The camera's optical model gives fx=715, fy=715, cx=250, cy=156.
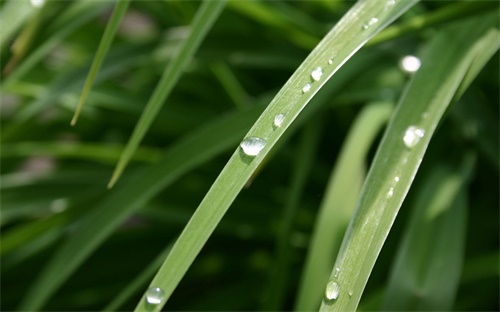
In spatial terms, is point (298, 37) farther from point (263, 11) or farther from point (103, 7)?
point (103, 7)

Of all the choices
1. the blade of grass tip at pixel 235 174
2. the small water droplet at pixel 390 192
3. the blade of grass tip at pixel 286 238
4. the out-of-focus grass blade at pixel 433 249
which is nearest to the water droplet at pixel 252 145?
the blade of grass tip at pixel 235 174

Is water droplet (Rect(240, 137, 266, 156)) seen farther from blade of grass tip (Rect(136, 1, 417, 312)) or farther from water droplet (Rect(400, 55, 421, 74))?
water droplet (Rect(400, 55, 421, 74))

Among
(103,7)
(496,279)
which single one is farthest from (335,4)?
(496,279)

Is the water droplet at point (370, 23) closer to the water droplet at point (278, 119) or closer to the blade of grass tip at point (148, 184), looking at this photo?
the water droplet at point (278, 119)

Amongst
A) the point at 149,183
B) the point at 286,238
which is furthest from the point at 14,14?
the point at 286,238

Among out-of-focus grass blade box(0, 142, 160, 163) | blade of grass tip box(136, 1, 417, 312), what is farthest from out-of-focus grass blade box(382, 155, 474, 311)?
out-of-focus grass blade box(0, 142, 160, 163)

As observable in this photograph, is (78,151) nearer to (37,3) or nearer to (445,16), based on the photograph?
(37,3)
